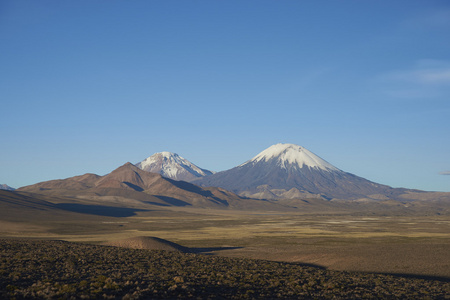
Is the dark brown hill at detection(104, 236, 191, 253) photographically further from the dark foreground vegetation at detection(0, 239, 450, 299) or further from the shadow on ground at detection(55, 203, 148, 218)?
the shadow on ground at detection(55, 203, 148, 218)

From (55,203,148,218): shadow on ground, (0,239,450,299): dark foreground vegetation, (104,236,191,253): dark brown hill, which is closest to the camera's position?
(0,239,450,299): dark foreground vegetation

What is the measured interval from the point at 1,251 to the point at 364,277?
34.8m

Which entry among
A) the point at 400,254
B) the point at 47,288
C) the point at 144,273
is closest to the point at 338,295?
the point at 144,273

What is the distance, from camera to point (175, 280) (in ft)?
98.0

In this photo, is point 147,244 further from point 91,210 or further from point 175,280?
point 91,210

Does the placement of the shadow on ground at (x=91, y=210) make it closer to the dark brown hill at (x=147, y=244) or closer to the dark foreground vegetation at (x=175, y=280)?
the dark brown hill at (x=147, y=244)

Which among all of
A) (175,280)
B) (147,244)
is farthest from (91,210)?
(175,280)

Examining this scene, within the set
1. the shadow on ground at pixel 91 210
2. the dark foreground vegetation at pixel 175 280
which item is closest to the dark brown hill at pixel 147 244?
the dark foreground vegetation at pixel 175 280

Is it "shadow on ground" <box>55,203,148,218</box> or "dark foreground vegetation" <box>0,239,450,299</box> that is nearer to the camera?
"dark foreground vegetation" <box>0,239,450,299</box>

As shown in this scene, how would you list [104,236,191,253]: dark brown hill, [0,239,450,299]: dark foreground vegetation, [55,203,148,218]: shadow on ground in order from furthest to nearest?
[55,203,148,218]: shadow on ground < [104,236,191,253]: dark brown hill < [0,239,450,299]: dark foreground vegetation

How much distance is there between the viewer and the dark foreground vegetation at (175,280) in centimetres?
2545

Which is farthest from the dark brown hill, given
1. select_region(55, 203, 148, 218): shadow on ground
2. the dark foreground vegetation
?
select_region(55, 203, 148, 218): shadow on ground

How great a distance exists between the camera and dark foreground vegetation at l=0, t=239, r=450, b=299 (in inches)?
1002

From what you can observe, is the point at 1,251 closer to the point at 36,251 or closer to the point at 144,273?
the point at 36,251
